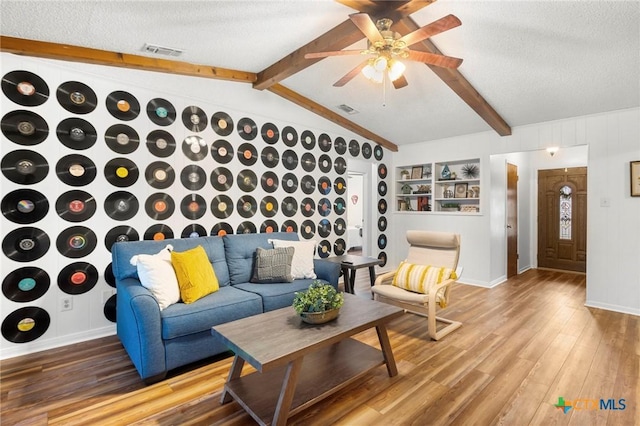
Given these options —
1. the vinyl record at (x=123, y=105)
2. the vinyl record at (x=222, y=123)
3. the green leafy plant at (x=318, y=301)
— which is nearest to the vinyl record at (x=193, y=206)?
the vinyl record at (x=222, y=123)

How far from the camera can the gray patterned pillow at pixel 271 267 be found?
3.30 m

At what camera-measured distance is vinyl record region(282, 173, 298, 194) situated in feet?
14.8

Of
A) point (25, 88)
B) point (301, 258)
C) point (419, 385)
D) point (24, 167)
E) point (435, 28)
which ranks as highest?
point (435, 28)

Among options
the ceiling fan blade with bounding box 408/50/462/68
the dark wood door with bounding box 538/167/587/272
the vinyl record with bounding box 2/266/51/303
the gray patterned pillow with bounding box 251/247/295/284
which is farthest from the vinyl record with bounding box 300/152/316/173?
the dark wood door with bounding box 538/167/587/272

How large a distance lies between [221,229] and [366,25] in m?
2.77

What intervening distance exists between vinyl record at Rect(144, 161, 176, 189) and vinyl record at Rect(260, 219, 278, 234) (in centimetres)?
128

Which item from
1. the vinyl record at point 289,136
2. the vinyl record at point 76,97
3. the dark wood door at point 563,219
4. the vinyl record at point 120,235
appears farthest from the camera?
the dark wood door at point 563,219

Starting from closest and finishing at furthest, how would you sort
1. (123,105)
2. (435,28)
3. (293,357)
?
(293,357) < (435,28) < (123,105)

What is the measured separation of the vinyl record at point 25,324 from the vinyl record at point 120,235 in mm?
751

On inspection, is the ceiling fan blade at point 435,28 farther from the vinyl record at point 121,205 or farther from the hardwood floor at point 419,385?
the vinyl record at point 121,205

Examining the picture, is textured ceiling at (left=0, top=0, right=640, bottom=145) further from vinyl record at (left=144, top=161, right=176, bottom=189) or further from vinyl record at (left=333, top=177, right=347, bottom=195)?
vinyl record at (left=333, top=177, right=347, bottom=195)

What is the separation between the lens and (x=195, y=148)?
12.1 feet

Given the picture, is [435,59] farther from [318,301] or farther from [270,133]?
[270,133]

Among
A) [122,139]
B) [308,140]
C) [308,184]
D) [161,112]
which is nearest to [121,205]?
[122,139]
